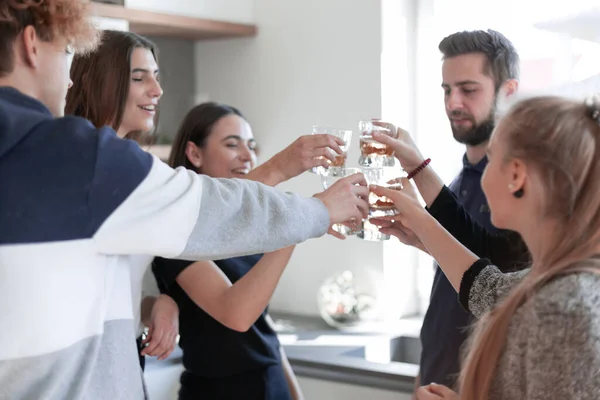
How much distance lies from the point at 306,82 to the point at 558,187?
7.35 ft

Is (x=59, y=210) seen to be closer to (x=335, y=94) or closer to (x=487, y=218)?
(x=487, y=218)

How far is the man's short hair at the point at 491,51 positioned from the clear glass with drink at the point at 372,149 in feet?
1.63

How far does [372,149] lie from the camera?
171 centimetres

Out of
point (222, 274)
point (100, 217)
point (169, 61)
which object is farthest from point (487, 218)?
point (169, 61)

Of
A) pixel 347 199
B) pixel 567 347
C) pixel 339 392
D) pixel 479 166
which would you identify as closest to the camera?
pixel 567 347

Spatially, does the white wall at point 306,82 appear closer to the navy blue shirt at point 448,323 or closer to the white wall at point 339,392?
the white wall at point 339,392

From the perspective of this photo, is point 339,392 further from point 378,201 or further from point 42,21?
point 42,21

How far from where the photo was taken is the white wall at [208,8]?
293cm

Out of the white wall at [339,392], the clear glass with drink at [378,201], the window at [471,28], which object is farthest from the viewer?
the window at [471,28]

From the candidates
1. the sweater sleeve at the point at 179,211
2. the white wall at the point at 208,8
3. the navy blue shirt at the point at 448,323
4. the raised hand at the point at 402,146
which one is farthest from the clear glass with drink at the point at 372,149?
the white wall at the point at 208,8

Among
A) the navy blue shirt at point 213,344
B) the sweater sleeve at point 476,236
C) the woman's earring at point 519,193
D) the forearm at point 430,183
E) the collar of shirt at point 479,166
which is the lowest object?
the navy blue shirt at point 213,344

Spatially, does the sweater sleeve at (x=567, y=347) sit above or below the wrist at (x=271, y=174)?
below

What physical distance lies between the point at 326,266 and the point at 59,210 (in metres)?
2.21

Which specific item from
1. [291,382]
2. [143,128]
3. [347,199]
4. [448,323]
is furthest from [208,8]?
[347,199]
